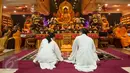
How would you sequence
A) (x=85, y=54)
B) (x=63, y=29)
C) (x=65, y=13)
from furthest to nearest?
(x=65, y=13), (x=63, y=29), (x=85, y=54)

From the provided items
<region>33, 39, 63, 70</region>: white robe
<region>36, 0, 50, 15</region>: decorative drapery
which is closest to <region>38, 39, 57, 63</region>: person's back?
<region>33, 39, 63, 70</region>: white robe

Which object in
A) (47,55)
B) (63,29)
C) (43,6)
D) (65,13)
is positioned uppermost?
(43,6)

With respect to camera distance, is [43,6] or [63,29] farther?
[43,6]

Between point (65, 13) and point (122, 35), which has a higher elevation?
point (65, 13)

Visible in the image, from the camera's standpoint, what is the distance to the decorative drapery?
12562 millimetres

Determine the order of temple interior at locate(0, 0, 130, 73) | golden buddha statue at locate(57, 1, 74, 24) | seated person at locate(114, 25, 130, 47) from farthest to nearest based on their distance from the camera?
golden buddha statue at locate(57, 1, 74, 24)
seated person at locate(114, 25, 130, 47)
temple interior at locate(0, 0, 130, 73)

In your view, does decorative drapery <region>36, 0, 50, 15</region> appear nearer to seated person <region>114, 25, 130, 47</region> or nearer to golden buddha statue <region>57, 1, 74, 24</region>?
golden buddha statue <region>57, 1, 74, 24</region>

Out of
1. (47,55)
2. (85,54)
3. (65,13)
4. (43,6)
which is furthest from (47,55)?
(43,6)

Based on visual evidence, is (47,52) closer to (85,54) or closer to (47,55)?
(47,55)

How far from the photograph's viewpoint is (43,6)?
12836 millimetres

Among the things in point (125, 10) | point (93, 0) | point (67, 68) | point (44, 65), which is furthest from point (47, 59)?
point (125, 10)

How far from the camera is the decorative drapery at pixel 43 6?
12.6m

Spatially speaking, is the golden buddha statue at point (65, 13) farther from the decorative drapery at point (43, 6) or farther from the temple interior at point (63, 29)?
the decorative drapery at point (43, 6)

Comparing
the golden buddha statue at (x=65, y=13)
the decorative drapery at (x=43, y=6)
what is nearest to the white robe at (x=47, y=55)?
the golden buddha statue at (x=65, y=13)
